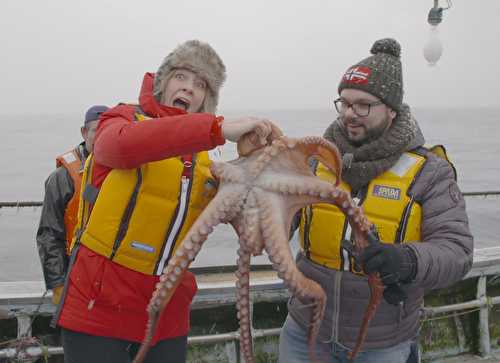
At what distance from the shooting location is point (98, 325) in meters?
2.23

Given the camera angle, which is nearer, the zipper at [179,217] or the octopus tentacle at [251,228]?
the octopus tentacle at [251,228]

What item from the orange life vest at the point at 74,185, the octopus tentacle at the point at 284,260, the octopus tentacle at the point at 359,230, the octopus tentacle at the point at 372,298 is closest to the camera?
the octopus tentacle at the point at 284,260

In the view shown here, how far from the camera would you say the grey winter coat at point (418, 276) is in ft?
7.18

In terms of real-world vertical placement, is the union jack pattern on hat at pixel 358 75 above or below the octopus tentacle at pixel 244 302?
above

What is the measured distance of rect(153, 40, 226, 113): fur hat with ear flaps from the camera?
239cm

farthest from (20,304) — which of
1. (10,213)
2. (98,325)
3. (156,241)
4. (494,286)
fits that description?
(10,213)

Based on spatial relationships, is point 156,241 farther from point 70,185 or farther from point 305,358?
point 70,185

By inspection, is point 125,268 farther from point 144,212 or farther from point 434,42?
point 434,42

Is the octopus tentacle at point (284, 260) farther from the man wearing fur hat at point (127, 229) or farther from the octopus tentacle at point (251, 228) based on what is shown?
the man wearing fur hat at point (127, 229)

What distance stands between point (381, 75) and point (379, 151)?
0.39 meters

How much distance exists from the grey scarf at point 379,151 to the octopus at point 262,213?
1.14 ft

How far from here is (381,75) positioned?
246 cm

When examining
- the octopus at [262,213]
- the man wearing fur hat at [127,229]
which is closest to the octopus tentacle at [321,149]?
the octopus at [262,213]

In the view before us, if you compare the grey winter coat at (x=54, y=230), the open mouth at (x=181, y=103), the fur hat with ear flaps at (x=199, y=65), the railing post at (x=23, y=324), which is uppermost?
the fur hat with ear flaps at (x=199, y=65)
